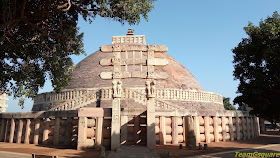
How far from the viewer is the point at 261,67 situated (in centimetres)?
853

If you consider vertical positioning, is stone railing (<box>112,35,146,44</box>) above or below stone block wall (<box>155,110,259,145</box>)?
above

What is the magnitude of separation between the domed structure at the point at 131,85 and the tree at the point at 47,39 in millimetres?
1873

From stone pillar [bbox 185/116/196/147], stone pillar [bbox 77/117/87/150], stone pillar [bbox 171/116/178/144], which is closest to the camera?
stone pillar [bbox 77/117/87/150]

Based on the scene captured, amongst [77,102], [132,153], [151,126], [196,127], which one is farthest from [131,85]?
[132,153]

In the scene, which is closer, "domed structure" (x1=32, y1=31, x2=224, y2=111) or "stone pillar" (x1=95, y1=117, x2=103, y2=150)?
"stone pillar" (x1=95, y1=117, x2=103, y2=150)

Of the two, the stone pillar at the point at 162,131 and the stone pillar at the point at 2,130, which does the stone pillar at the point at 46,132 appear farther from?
the stone pillar at the point at 162,131

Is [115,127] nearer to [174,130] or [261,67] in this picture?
[174,130]

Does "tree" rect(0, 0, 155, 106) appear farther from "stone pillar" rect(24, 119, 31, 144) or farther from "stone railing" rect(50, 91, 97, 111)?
"stone railing" rect(50, 91, 97, 111)

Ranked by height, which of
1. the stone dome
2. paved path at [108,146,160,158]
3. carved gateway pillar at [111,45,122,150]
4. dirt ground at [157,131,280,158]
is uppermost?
the stone dome

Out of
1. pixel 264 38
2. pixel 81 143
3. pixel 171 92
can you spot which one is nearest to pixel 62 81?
pixel 81 143

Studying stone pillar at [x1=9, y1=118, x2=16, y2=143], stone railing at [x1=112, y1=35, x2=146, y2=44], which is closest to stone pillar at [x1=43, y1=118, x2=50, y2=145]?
stone pillar at [x1=9, y1=118, x2=16, y2=143]

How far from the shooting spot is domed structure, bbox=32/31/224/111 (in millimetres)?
10430

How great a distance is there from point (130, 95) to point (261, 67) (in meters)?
13.1

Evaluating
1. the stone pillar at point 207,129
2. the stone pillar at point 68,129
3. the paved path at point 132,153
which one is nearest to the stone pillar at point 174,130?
the stone pillar at point 207,129
